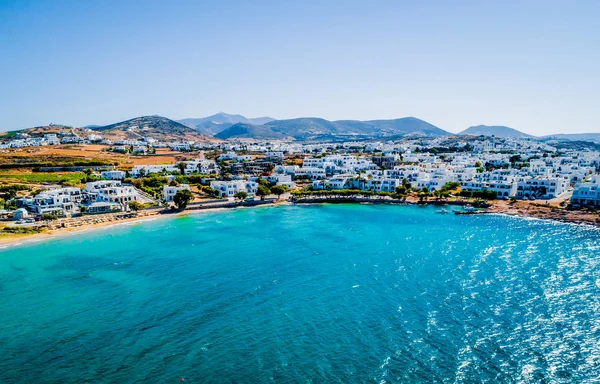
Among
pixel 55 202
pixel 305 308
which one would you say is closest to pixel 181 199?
pixel 55 202

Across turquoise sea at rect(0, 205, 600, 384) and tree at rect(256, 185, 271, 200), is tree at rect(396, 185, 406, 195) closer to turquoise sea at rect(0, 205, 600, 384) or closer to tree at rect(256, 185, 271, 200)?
tree at rect(256, 185, 271, 200)

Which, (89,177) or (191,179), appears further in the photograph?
(191,179)

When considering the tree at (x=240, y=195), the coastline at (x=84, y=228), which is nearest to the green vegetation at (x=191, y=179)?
the tree at (x=240, y=195)

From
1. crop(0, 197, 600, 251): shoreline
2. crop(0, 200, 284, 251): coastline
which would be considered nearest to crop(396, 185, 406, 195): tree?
crop(0, 197, 600, 251): shoreline

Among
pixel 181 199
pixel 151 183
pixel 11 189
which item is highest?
pixel 11 189

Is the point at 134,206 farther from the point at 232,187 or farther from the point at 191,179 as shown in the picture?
the point at 191,179

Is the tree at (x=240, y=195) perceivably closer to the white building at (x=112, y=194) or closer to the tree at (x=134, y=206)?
the white building at (x=112, y=194)

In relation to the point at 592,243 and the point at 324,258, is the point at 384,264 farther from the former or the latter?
the point at 592,243
